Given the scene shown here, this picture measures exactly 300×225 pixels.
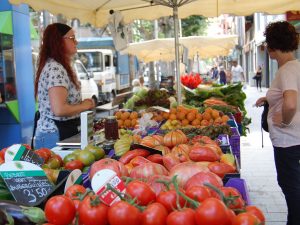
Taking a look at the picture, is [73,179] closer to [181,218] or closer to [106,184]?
[106,184]

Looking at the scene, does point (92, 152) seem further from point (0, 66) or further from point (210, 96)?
point (0, 66)

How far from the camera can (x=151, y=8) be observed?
6488mm

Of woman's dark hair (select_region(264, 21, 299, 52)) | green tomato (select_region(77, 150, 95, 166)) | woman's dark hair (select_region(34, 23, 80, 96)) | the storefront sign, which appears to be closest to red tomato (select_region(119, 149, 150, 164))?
green tomato (select_region(77, 150, 95, 166))

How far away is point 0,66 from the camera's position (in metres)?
7.69

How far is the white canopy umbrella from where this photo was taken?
18.4 ft

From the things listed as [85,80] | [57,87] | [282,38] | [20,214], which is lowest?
[20,214]

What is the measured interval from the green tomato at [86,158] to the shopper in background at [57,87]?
0.89m

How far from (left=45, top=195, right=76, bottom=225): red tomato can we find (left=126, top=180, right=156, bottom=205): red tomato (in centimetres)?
22

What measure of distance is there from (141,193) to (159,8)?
5.35 metres

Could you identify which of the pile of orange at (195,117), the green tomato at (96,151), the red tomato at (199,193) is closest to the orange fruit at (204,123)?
the pile of orange at (195,117)

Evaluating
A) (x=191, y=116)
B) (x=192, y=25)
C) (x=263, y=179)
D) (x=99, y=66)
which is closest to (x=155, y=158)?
(x=191, y=116)

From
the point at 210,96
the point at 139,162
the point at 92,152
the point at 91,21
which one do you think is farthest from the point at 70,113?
the point at 210,96

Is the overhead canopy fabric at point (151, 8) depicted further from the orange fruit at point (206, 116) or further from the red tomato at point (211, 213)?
the red tomato at point (211, 213)

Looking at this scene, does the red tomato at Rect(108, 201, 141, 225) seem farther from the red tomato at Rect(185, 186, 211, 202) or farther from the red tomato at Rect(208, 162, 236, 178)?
the red tomato at Rect(208, 162, 236, 178)
